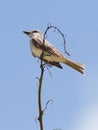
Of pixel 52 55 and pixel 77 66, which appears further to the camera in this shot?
pixel 52 55

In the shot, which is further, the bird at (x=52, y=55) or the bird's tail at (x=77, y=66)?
the bird at (x=52, y=55)

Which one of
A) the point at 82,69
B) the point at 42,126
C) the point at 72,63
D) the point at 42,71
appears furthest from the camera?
the point at 72,63

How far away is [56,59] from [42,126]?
4.38 meters

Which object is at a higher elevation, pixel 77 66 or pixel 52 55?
pixel 52 55

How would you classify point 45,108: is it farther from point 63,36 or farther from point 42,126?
point 63,36

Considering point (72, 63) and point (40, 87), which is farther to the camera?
point (72, 63)

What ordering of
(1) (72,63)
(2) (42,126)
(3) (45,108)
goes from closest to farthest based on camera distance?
1. (2) (42,126)
2. (3) (45,108)
3. (1) (72,63)

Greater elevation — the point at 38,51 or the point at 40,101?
the point at 38,51

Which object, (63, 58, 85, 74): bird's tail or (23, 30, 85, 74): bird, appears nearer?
(63, 58, 85, 74): bird's tail

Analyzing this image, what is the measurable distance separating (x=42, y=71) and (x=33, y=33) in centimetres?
552

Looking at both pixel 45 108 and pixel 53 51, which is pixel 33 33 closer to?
pixel 53 51

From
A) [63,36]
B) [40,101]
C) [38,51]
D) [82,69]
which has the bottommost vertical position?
[40,101]

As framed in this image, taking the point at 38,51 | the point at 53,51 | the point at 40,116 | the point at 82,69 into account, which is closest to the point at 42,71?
the point at 40,116

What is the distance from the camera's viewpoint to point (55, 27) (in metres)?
2.64
